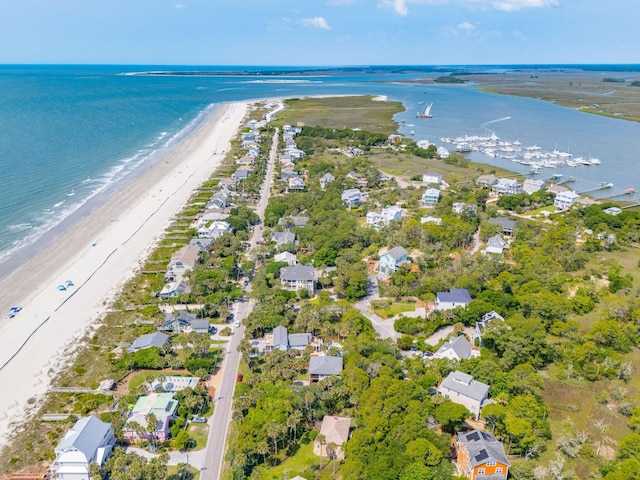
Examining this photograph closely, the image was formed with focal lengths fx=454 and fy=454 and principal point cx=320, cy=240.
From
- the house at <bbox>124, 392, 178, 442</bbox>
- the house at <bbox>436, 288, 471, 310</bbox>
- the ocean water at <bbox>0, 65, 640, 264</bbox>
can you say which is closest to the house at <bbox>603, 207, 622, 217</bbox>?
the ocean water at <bbox>0, 65, 640, 264</bbox>

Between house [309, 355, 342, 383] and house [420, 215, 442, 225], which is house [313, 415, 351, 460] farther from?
house [420, 215, 442, 225]

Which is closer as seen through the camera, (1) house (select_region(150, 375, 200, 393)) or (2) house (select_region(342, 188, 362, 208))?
(1) house (select_region(150, 375, 200, 393))

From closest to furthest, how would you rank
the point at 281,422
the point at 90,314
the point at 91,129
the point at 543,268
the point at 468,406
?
the point at 281,422, the point at 468,406, the point at 90,314, the point at 543,268, the point at 91,129

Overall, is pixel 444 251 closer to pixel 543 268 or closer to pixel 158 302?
pixel 543 268

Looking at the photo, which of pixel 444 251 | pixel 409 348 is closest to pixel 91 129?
pixel 444 251

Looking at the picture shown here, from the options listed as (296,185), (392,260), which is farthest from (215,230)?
(392,260)
